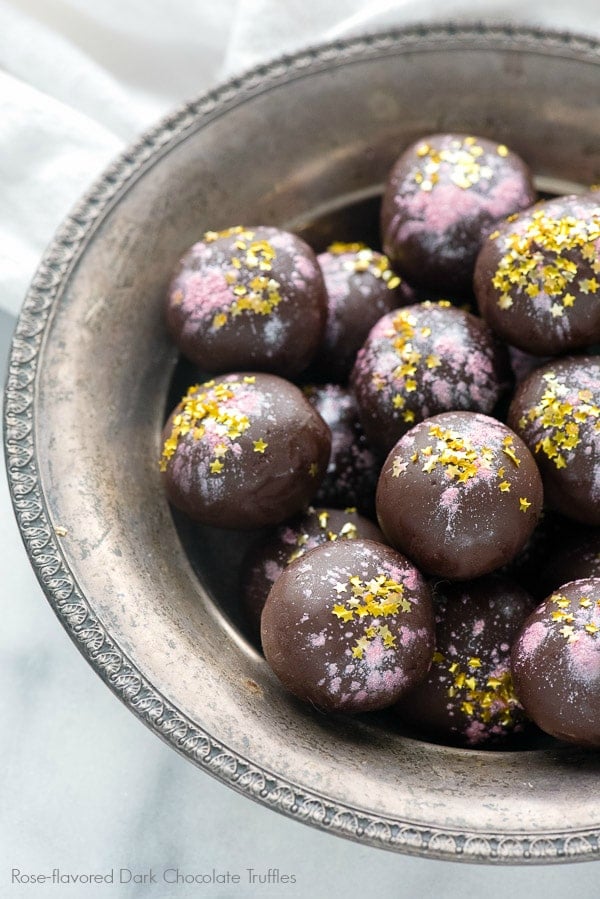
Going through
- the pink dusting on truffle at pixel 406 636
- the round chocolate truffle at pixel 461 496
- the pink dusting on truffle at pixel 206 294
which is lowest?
the pink dusting on truffle at pixel 406 636

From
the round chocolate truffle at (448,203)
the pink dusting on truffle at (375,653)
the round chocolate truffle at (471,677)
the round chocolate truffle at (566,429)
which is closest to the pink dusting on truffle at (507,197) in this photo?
the round chocolate truffle at (448,203)

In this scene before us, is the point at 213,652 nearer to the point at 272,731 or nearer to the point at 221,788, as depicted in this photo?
the point at 272,731

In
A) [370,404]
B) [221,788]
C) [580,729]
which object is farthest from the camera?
[221,788]

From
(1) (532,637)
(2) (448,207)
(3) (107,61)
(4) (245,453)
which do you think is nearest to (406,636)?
(1) (532,637)

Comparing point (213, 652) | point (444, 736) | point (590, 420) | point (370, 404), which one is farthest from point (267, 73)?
point (444, 736)

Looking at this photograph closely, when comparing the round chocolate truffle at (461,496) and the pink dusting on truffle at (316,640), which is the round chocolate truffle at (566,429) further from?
the pink dusting on truffle at (316,640)
